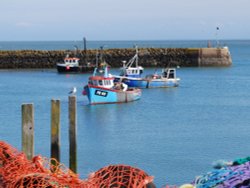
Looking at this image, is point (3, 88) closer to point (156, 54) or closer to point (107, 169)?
point (156, 54)

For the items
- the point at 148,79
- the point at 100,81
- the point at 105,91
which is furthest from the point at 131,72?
the point at 100,81

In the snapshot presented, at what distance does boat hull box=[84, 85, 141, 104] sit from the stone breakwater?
3016 centimetres

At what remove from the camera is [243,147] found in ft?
72.8

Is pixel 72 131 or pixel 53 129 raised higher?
pixel 53 129

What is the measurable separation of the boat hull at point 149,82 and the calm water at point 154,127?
0.71 meters

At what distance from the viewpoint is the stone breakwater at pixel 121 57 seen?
222 feet

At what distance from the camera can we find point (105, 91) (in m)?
35.8


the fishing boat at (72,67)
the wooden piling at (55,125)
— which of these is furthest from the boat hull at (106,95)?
the fishing boat at (72,67)

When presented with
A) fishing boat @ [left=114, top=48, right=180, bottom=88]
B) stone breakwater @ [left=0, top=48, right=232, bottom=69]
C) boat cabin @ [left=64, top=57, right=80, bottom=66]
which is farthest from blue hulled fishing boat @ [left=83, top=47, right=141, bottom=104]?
stone breakwater @ [left=0, top=48, right=232, bottom=69]

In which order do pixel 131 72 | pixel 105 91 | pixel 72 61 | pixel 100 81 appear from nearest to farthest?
pixel 100 81 → pixel 105 91 → pixel 131 72 → pixel 72 61

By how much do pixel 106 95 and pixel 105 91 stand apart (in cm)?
31

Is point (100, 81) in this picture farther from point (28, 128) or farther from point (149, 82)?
point (28, 128)

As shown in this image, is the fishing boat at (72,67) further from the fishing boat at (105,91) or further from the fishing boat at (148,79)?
the fishing boat at (105,91)

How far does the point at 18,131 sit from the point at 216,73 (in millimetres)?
41612
